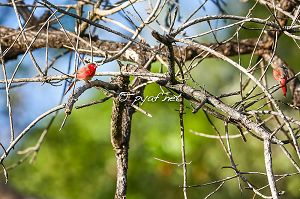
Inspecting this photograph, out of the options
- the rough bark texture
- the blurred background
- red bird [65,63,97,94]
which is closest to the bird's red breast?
red bird [65,63,97,94]

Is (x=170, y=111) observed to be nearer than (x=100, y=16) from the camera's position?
No

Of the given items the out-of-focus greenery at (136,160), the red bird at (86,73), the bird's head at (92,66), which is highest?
the out-of-focus greenery at (136,160)

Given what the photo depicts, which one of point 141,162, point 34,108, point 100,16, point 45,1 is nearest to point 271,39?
point 100,16

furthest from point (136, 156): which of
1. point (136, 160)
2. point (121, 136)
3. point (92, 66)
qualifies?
point (92, 66)

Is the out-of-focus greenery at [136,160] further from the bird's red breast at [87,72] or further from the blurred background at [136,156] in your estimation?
the bird's red breast at [87,72]

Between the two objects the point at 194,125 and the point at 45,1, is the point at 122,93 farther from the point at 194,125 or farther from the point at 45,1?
the point at 194,125

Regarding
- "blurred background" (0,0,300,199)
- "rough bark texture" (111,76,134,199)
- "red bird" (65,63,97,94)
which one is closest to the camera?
"red bird" (65,63,97,94)

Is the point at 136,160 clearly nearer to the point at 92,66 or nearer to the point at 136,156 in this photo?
the point at 136,156

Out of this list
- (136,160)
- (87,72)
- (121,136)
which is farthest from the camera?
(136,160)

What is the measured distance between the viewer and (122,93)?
7.52 feet

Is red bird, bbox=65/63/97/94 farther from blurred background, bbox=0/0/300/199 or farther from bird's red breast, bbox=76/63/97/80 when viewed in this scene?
blurred background, bbox=0/0/300/199

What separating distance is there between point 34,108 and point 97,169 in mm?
1430

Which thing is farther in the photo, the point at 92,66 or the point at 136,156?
the point at 136,156

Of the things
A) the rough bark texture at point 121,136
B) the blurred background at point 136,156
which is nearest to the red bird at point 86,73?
the rough bark texture at point 121,136
